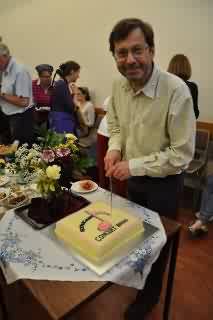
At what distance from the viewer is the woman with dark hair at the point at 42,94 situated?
3.85m

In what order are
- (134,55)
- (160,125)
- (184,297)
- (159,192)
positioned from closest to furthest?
(134,55) → (160,125) → (159,192) → (184,297)

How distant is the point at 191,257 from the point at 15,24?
491 cm

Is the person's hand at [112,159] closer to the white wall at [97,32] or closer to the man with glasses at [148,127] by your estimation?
the man with glasses at [148,127]

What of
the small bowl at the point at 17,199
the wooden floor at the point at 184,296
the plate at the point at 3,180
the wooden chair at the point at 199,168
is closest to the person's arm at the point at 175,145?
the small bowl at the point at 17,199

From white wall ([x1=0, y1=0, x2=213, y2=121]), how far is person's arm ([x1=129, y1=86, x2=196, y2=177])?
1.87m

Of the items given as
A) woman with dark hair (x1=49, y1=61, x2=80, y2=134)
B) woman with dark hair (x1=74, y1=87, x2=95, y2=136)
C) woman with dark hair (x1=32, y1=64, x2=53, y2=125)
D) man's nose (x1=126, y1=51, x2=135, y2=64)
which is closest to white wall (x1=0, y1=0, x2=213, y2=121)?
woman with dark hair (x1=74, y1=87, x2=95, y2=136)

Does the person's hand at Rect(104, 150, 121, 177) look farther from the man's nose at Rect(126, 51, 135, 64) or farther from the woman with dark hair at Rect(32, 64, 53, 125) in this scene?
the woman with dark hair at Rect(32, 64, 53, 125)

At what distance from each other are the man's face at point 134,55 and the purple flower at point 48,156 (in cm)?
49

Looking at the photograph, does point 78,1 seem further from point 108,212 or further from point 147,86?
point 108,212

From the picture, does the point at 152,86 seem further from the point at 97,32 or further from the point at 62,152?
the point at 97,32

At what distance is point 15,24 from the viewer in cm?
511

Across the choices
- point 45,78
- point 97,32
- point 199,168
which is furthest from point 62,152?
point 97,32

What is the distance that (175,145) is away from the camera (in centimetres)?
129

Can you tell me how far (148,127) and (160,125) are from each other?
0.19 feet
